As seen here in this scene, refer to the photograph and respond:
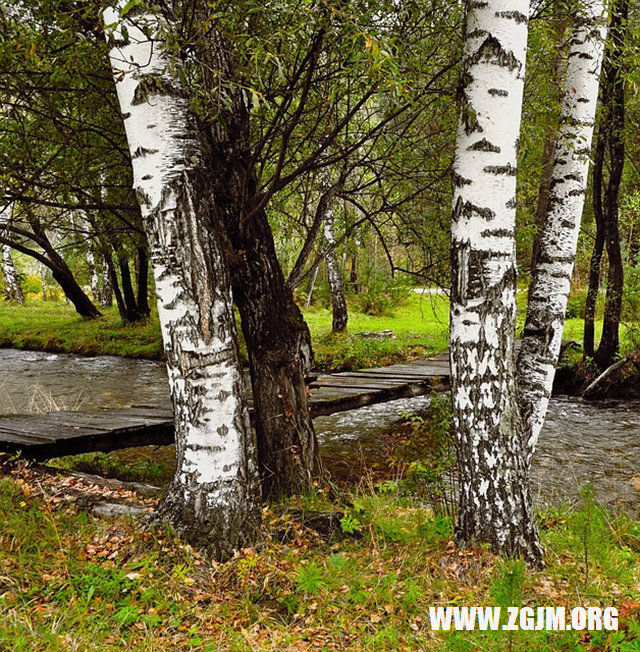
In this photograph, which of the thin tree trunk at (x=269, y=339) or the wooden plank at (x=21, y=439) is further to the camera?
the wooden plank at (x=21, y=439)

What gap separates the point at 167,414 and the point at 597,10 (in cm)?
500

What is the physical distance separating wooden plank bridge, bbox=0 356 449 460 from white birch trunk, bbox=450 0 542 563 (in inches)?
116

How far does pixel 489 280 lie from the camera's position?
3.09 meters

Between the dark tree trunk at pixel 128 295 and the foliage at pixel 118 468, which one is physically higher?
the dark tree trunk at pixel 128 295

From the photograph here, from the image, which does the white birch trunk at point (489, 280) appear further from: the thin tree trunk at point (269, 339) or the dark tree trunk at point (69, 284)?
the dark tree trunk at point (69, 284)

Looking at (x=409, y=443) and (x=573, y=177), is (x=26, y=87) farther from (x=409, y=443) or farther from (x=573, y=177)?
(x=409, y=443)

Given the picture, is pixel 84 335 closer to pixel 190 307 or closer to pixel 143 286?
pixel 143 286

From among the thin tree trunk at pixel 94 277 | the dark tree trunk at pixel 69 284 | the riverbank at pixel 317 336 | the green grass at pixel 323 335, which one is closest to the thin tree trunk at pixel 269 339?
the green grass at pixel 323 335

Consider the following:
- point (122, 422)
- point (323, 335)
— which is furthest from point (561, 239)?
point (323, 335)

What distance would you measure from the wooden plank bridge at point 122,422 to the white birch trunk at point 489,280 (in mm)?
2955

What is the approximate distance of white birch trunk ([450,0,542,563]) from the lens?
3051 millimetres

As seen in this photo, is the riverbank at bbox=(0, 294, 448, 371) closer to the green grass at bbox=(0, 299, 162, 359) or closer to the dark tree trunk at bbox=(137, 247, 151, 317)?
the green grass at bbox=(0, 299, 162, 359)

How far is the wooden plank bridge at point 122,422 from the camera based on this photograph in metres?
4.73

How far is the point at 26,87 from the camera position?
3.90 metres
